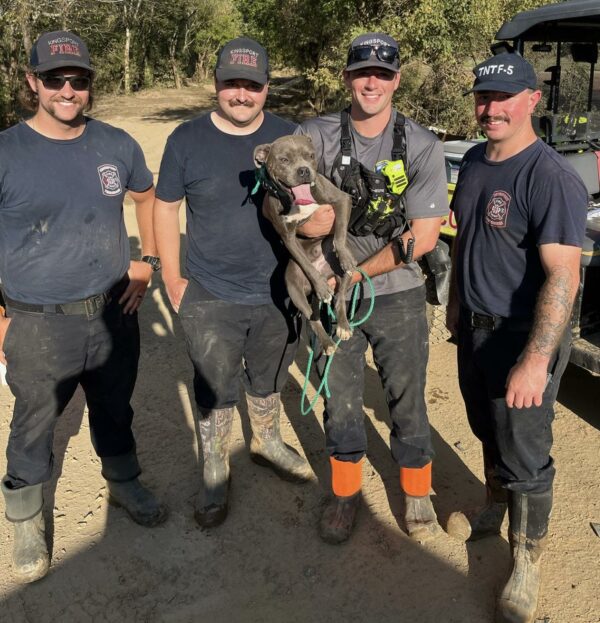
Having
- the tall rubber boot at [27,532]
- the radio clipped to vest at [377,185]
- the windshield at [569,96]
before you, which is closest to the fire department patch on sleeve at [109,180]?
the radio clipped to vest at [377,185]

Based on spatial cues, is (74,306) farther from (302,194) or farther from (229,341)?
(302,194)

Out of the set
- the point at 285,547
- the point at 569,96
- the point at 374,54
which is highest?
the point at 374,54

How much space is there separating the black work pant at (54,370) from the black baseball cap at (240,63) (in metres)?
1.31

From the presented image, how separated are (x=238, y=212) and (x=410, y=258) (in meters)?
0.90

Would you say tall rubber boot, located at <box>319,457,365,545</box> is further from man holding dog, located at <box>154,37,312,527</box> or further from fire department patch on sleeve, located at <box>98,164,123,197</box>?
fire department patch on sleeve, located at <box>98,164,123,197</box>

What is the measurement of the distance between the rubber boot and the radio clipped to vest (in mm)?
1365

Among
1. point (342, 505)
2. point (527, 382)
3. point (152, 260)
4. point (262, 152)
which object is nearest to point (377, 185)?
point (262, 152)

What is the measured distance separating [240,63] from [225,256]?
94 centimetres

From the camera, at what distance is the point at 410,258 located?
2.76 meters

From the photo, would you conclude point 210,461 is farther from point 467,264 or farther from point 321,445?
point 467,264

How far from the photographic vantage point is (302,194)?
267 centimetres

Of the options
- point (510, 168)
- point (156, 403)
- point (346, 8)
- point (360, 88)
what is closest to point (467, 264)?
point (510, 168)

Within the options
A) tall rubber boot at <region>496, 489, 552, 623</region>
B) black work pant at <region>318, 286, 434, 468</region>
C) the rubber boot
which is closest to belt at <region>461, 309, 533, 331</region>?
Answer: black work pant at <region>318, 286, 434, 468</region>

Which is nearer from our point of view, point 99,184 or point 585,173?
point 99,184
